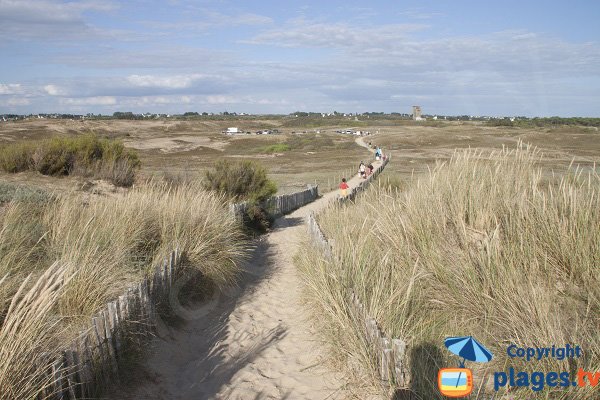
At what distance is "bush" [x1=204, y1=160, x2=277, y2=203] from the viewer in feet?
49.6

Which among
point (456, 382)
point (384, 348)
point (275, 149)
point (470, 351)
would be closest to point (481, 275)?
point (384, 348)

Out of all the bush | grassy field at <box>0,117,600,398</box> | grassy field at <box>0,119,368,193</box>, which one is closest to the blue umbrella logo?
grassy field at <box>0,117,600,398</box>

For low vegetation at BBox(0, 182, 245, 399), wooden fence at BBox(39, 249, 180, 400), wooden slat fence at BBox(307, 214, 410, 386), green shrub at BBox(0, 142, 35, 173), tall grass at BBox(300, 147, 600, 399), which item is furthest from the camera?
green shrub at BBox(0, 142, 35, 173)

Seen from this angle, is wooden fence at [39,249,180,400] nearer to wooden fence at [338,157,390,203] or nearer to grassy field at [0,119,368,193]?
grassy field at [0,119,368,193]

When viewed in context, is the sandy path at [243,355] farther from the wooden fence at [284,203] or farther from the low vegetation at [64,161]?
the low vegetation at [64,161]

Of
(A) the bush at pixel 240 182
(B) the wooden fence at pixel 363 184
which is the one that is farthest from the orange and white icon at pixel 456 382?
(B) the wooden fence at pixel 363 184

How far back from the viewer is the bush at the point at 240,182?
15133mm

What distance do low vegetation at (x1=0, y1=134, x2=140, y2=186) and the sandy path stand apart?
26.8ft

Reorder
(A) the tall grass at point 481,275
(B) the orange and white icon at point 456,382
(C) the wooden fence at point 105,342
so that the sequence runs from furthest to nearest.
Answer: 1. (A) the tall grass at point 481,275
2. (C) the wooden fence at point 105,342
3. (B) the orange and white icon at point 456,382

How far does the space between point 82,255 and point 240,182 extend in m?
9.90

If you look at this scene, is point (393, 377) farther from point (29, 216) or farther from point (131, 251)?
point (29, 216)

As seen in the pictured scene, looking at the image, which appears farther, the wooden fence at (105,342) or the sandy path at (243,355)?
the sandy path at (243,355)

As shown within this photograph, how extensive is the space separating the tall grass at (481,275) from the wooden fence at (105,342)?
210 cm

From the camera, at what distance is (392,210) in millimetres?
7547
